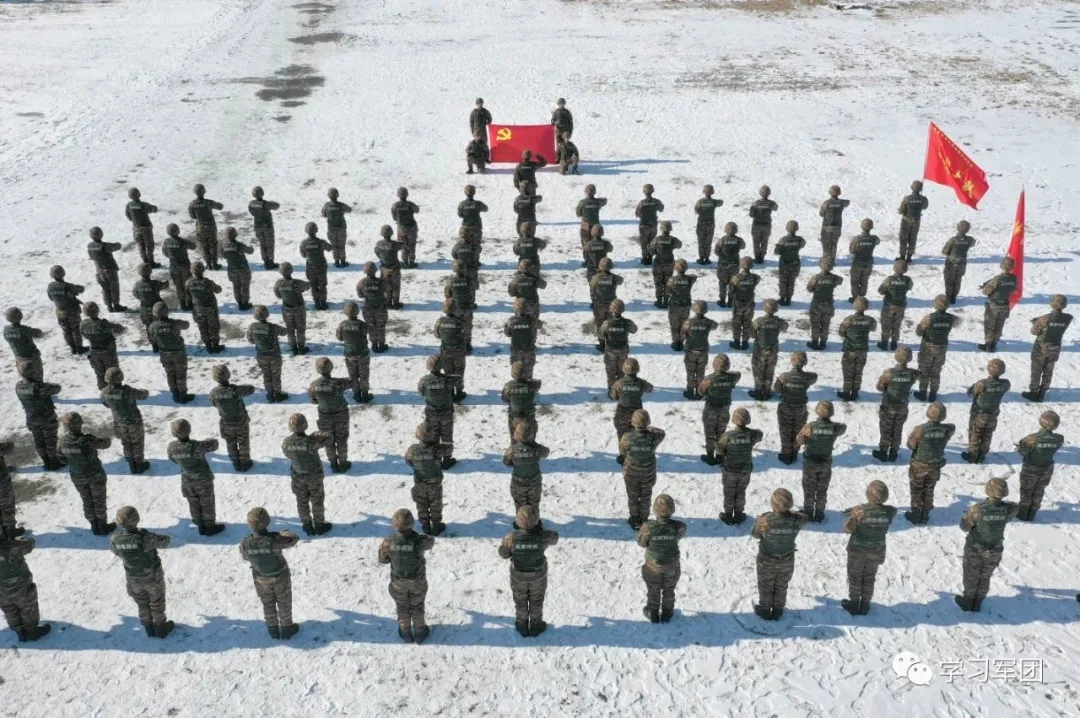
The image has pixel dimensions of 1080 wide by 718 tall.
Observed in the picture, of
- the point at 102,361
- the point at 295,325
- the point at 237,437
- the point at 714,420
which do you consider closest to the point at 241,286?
the point at 295,325

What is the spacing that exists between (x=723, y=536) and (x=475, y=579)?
3650 mm

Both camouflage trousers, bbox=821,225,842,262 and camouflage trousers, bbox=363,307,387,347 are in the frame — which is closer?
camouflage trousers, bbox=363,307,387,347

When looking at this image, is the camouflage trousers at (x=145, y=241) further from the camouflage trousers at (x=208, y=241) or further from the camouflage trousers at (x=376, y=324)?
the camouflage trousers at (x=376, y=324)

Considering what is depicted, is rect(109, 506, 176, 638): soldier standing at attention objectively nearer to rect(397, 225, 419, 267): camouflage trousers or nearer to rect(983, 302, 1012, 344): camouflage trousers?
rect(397, 225, 419, 267): camouflage trousers

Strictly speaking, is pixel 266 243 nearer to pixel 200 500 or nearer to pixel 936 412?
pixel 200 500

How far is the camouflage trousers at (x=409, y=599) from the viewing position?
10.3m

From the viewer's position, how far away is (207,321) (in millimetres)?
17031

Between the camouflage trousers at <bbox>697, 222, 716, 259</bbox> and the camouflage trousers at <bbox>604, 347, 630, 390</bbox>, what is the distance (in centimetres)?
603

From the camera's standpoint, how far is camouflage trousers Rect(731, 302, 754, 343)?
55.1 ft

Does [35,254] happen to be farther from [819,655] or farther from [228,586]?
[819,655]

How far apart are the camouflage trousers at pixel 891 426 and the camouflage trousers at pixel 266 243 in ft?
45.9

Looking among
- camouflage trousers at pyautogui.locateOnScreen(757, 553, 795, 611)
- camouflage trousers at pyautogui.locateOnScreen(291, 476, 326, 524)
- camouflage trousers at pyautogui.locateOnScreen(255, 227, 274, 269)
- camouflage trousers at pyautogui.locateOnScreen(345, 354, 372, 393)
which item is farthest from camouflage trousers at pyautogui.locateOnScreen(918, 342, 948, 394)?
camouflage trousers at pyautogui.locateOnScreen(255, 227, 274, 269)

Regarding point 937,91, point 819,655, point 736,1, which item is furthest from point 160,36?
point 819,655

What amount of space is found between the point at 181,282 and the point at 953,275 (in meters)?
16.6
